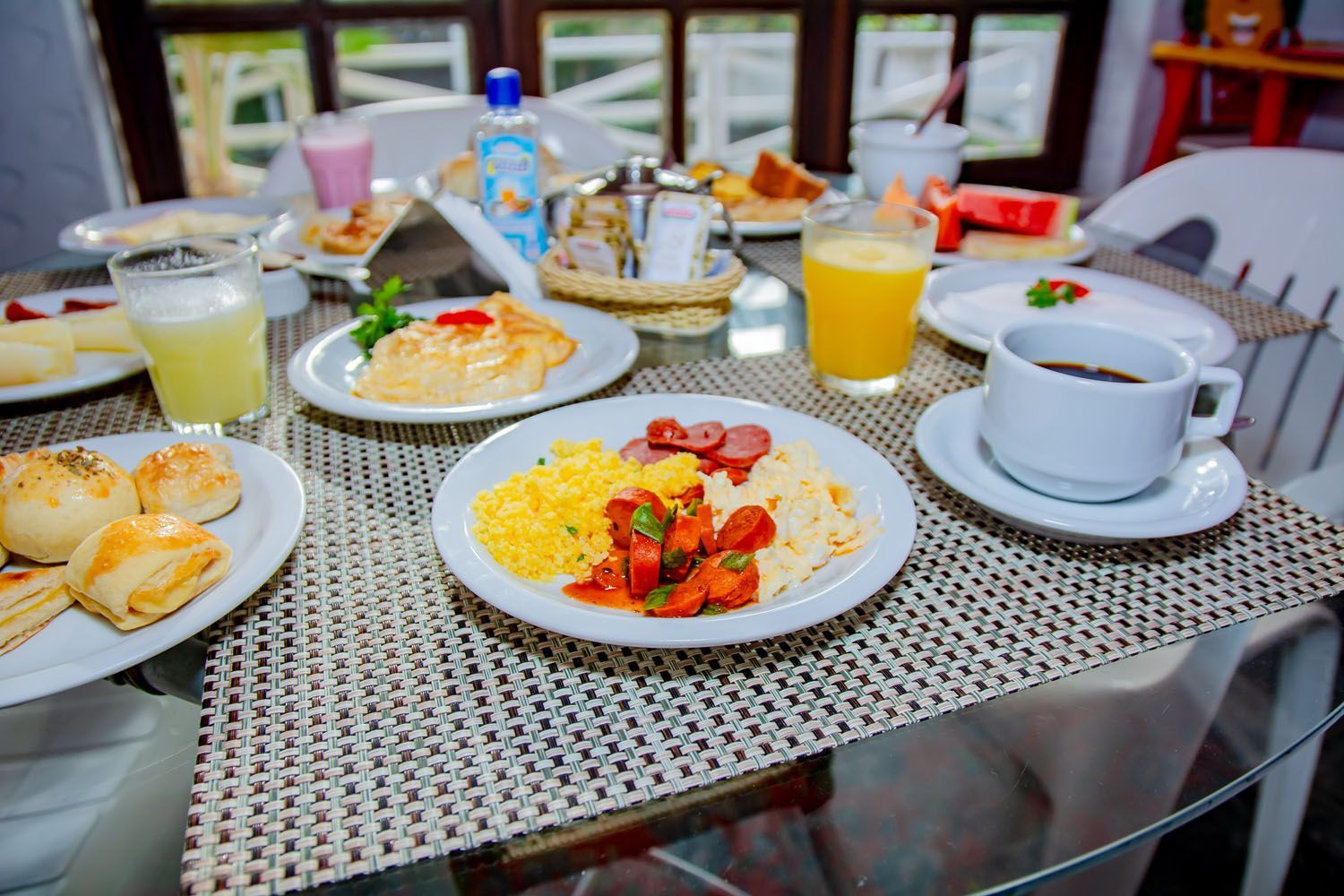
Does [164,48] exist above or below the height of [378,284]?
above

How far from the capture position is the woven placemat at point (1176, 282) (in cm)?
134

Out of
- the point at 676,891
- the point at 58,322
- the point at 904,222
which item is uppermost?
the point at 904,222

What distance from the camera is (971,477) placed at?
0.88m

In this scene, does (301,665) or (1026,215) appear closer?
(301,665)

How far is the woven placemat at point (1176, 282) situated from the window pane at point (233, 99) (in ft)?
7.56

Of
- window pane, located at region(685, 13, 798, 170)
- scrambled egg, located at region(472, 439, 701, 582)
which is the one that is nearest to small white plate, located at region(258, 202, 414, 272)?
scrambled egg, located at region(472, 439, 701, 582)

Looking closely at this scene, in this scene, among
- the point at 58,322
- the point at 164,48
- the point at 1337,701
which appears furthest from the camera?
the point at 164,48

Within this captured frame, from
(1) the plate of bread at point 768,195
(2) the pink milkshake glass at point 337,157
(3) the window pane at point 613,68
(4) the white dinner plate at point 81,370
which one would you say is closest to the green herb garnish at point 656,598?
Result: (4) the white dinner plate at point 81,370

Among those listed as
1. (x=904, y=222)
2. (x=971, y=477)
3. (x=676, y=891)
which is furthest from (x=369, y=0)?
(x=676, y=891)

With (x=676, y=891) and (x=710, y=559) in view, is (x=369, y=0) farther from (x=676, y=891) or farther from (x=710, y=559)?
(x=676, y=891)

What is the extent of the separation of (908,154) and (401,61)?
2710mm

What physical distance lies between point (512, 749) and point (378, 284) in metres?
0.98

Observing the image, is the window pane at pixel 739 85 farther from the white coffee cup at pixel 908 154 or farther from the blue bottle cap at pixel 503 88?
the blue bottle cap at pixel 503 88

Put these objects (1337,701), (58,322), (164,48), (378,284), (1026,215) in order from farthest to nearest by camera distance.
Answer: (164,48) < (1026,215) < (378,284) < (58,322) < (1337,701)
